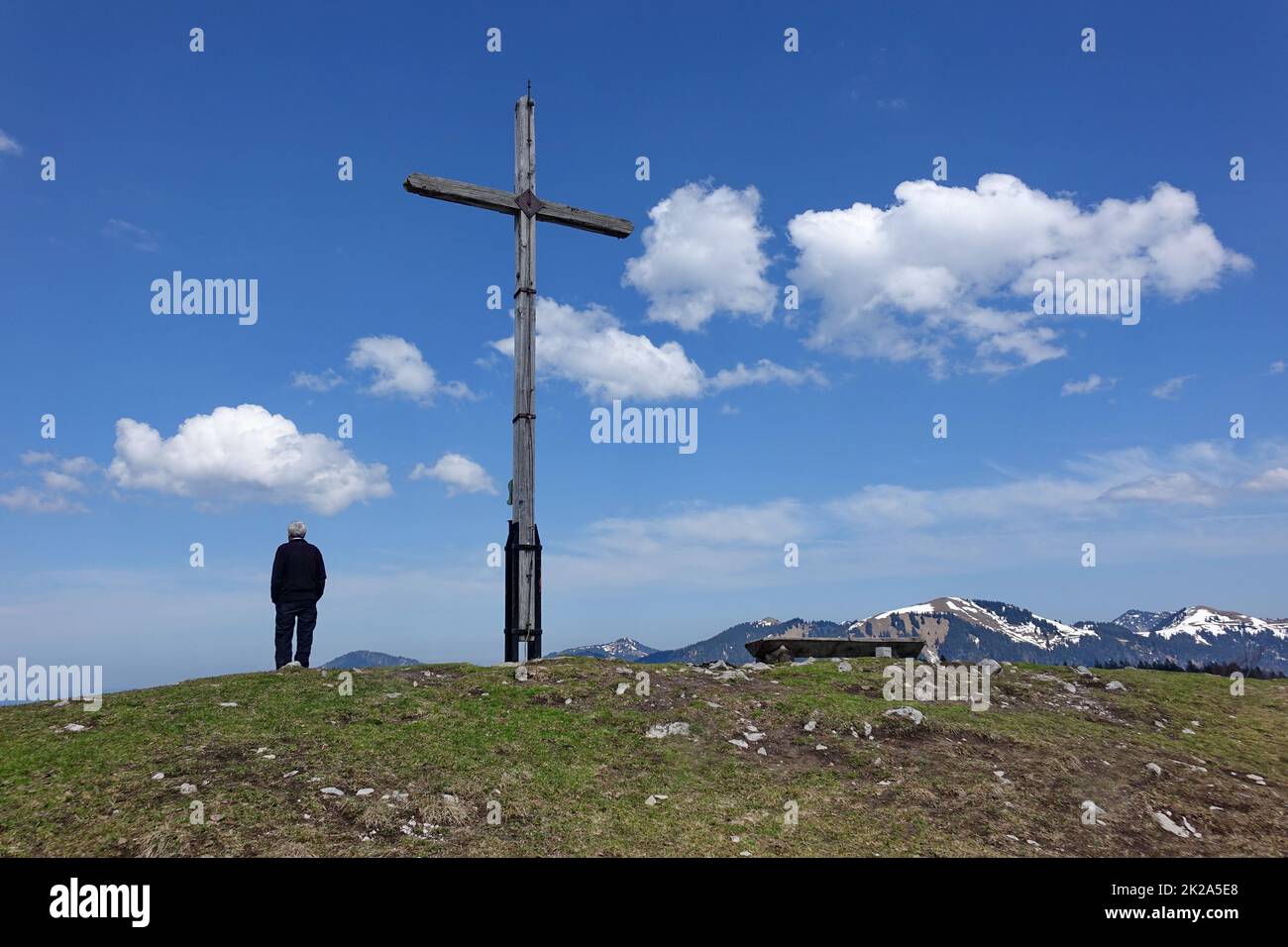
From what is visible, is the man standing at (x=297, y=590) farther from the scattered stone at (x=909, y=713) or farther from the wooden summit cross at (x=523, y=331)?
the scattered stone at (x=909, y=713)

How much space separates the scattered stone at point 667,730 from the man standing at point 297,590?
7.58m

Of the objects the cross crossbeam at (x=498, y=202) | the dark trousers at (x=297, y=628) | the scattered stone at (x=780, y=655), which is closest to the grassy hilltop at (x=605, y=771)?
the dark trousers at (x=297, y=628)

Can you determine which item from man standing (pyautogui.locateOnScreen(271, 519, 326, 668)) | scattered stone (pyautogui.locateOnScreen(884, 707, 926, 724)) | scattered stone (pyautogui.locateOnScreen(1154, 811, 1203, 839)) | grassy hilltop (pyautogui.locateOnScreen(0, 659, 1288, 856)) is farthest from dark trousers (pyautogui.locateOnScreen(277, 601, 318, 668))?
scattered stone (pyautogui.locateOnScreen(1154, 811, 1203, 839))

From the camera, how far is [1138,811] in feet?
36.1

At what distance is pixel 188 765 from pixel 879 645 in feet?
45.8

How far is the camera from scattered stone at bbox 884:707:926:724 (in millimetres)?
13234

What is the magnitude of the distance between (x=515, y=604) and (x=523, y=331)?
6.02 metres

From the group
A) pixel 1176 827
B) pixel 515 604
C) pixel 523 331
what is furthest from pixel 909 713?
pixel 523 331

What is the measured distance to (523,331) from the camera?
18.5 metres

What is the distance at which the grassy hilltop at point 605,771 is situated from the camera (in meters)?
9.05

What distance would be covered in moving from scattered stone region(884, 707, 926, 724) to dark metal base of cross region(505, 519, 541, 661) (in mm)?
7482
